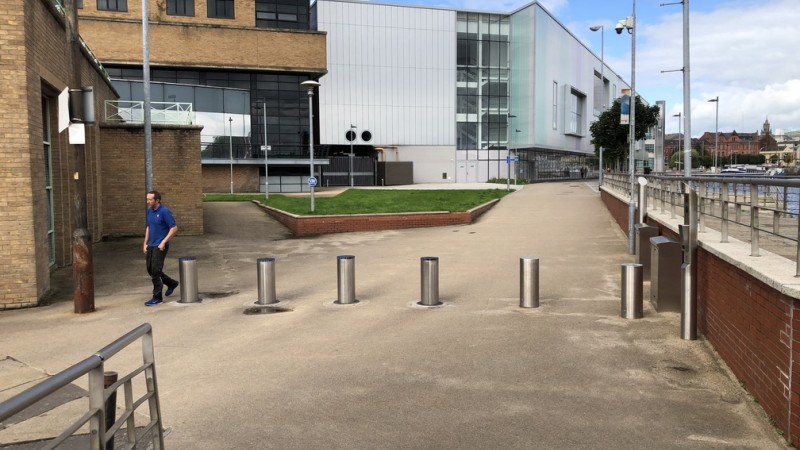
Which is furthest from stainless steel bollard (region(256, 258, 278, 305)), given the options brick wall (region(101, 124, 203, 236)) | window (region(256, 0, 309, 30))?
window (region(256, 0, 309, 30))

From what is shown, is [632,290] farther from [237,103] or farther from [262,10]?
[262,10]

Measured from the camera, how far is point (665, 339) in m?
8.22

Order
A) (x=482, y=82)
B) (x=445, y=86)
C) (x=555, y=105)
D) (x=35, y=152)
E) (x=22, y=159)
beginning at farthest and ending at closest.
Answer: (x=555, y=105)
(x=482, y=82)
(x=445, y=86)
(x=35, y=152)
(x=22, y=159)

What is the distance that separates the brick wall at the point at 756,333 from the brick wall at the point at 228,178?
4706 centimetres

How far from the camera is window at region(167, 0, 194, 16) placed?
5559 cm

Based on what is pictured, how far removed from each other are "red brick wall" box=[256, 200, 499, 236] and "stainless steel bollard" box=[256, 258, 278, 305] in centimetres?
1164

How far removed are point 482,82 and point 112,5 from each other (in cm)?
3994

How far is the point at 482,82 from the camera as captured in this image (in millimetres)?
76312

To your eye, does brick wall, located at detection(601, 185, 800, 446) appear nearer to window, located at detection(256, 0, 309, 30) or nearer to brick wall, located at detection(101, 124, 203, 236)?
brick wall, located at detection(101, 124, 203, 236)

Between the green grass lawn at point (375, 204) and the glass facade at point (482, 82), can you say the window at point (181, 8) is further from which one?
the glass facade at point (482, 82)

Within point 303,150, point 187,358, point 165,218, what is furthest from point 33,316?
point 303,150

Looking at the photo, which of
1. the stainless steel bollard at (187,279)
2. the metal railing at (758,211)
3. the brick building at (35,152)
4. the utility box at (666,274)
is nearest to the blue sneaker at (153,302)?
the stainless steel bollard at (187,279)

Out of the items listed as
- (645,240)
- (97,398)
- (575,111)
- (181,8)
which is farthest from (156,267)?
(575,111)

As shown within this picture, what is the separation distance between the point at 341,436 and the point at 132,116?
21.6 m
